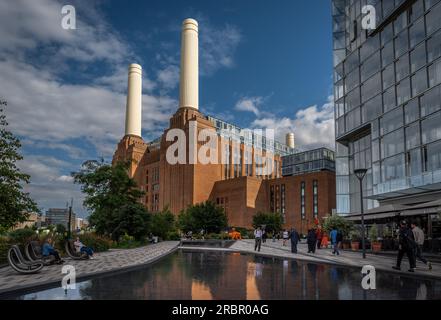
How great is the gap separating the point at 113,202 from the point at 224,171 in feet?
208

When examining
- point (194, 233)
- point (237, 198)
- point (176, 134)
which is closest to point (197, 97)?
point (176, 134)

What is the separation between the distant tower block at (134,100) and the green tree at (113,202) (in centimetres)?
8065

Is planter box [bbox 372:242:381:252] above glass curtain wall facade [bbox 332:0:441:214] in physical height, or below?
below

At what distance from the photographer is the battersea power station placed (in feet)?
283

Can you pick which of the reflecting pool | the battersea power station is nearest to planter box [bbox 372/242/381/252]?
the reflecting pool

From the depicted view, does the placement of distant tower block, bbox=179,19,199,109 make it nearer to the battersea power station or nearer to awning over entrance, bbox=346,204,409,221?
the battersea power station

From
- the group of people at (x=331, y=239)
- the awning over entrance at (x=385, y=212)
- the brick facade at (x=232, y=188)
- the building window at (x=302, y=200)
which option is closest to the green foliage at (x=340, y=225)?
the awning over entrance at (x=385, y=212)

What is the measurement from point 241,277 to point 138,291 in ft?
12.9

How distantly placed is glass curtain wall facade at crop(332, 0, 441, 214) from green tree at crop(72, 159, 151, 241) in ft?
62.4

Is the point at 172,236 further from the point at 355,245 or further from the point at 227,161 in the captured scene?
the point at 227,161

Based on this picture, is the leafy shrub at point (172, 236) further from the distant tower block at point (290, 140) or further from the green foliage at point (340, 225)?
the distant tower block at point (290, 140)

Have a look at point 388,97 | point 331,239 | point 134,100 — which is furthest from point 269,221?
point 134,100

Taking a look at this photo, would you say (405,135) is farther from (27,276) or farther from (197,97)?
(197,97)

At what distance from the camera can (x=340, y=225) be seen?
3058 cm
